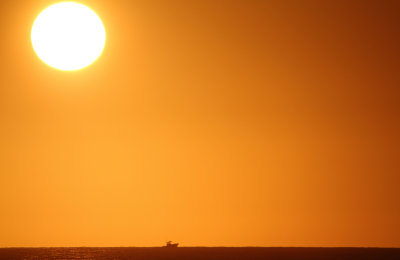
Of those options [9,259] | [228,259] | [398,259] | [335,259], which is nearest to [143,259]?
[228,259]

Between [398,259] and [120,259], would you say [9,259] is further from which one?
[398,259]

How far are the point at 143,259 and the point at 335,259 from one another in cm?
5883

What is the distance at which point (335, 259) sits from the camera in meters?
192

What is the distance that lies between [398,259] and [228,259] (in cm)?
5039

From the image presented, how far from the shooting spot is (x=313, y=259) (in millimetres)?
195375

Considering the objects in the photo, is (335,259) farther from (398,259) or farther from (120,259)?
(120,259)

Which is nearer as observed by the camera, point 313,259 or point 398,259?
point 398,259

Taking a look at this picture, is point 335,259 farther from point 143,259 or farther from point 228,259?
point 143,259

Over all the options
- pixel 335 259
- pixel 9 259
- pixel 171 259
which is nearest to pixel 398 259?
pixel 335 259

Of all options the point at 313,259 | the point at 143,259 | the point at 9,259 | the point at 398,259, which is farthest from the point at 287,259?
the point at 9,259

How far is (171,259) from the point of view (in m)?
182

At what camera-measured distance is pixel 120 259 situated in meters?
193

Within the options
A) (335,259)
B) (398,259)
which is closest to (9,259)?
(335,259)

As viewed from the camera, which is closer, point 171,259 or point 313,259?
point 171,259
